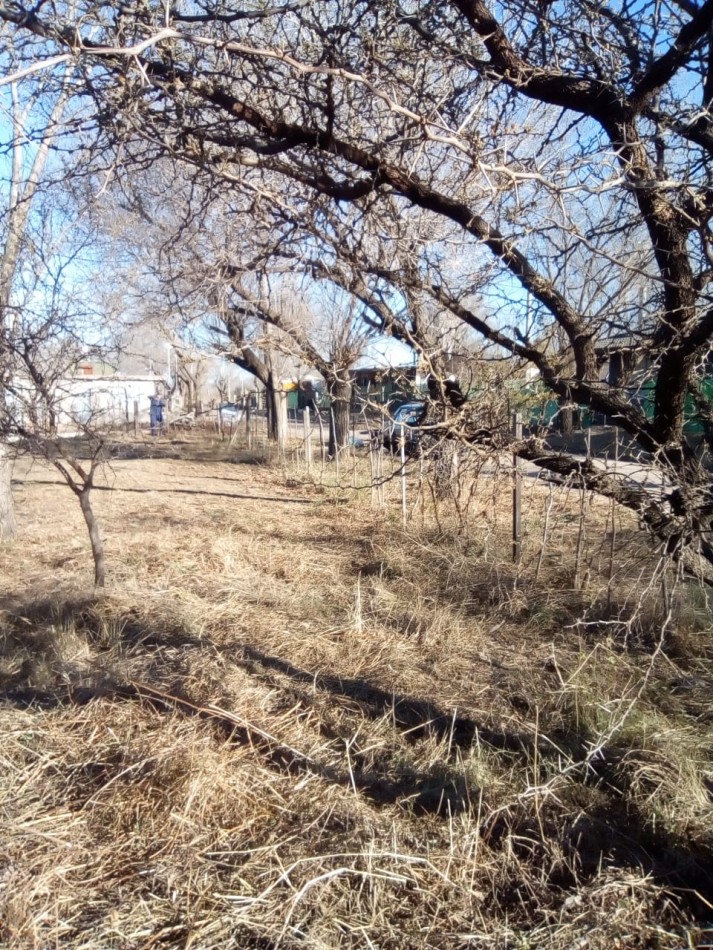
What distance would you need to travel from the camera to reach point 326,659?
16.0 feet

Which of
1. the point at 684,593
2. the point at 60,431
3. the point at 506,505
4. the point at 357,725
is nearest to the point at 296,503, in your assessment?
the point at 506,505

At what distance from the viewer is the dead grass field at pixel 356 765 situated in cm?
264

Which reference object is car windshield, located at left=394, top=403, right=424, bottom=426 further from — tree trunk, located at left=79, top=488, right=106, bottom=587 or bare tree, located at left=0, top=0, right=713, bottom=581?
tree trunk, located at left=79, top=488, right=106, bottom=587

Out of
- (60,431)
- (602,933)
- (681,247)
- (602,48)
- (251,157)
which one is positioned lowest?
(602,933)

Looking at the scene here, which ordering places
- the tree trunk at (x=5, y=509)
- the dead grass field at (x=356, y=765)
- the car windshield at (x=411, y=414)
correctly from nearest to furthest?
the dead grass field at (x=356, y=765) → the car windshield at (x=411, y=414) → the tree trunk at (x=5, y=509)

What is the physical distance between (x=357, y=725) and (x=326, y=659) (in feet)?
3.17

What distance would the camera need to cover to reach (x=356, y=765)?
358cm

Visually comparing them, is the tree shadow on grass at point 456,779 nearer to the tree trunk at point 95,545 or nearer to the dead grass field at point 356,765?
the dead grass field at point 356,765

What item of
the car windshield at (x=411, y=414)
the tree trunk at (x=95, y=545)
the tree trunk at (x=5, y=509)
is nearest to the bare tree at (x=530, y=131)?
the car windshield at (x=411, y=414)

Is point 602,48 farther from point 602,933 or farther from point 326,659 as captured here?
point 602,933

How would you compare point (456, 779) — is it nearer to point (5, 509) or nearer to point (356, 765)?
point (356, 765)

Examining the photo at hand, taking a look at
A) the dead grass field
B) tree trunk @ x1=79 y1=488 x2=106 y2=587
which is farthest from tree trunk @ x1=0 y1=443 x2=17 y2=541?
tree trunk @ x1=79 y1=488 x2=106 y2=587

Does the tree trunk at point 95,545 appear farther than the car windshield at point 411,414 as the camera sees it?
Yes

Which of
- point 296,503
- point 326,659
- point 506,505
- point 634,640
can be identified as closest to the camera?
point 326,659
